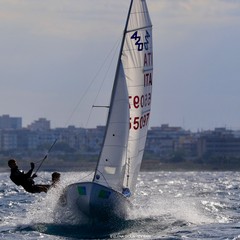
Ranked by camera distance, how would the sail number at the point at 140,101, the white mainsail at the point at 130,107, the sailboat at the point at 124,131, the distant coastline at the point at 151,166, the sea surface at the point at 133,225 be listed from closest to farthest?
the sea surface at the point at 133,225 → the sailboat at the point at 124,131 → the white mainsail at the point at 130,107 → the sail number at the point at 140,101 → the distant coastline at the point at 151,166

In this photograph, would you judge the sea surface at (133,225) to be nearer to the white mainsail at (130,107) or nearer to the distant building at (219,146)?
the white mainsail at (130,107)

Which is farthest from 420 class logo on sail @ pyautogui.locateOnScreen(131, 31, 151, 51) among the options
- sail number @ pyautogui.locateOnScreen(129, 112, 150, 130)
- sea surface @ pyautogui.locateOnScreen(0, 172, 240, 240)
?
sea surface @ pyautogui.locateOnScreen(0, 172, 240, 240)

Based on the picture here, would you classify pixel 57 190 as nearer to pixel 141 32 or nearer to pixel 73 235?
pixel 73 235

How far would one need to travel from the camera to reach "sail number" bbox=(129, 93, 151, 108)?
29.8 metres

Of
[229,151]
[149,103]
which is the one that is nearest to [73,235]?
[149,103]

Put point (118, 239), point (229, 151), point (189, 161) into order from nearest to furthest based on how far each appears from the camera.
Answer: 1. point (118, 239)
2. point (189, 161)
3. point (229, 151)

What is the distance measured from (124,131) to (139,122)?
54.2 inches

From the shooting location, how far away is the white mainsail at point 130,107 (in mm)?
28797

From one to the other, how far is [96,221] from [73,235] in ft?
3.82

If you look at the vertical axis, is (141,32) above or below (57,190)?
above

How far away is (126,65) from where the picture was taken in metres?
29.4

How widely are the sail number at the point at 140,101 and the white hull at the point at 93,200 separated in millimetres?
2930

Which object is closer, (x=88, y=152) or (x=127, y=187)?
(x=127, y=187)

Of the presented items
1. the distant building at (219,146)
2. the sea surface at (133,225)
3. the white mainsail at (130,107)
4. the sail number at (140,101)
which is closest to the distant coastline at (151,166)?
the distant building at (219,146)
